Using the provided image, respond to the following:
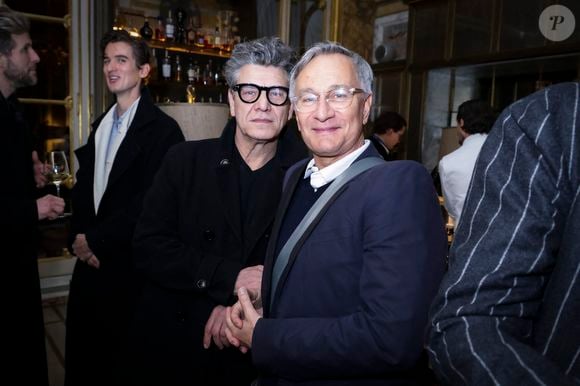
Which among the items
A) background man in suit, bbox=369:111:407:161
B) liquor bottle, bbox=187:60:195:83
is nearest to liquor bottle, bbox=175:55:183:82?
liquor bottle, bbox=187:60:195:83

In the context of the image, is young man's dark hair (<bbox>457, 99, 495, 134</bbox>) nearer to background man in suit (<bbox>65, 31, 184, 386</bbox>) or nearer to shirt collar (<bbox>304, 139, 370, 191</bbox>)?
background man in suit (<bbox>65, 31, 184, 386</bbox>)

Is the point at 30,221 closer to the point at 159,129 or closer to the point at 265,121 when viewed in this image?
the point at 159,129

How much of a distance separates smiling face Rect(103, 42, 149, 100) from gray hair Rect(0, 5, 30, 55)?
1.38 feet

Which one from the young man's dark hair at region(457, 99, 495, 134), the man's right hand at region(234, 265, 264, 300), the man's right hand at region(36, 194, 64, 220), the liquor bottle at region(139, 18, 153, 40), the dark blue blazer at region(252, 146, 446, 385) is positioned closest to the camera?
the dark blue blazer at region(252, 146, 446, 385)

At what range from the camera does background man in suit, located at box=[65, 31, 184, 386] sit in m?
2.20

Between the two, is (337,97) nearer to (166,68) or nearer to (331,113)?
(331,113)

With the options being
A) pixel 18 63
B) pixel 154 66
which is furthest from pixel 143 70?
pixel 154 66

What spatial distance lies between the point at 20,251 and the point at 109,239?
1.30 feet

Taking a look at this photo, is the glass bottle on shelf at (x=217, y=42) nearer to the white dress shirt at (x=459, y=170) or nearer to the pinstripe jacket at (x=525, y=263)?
the white dress shirt at (x=459, y=170)

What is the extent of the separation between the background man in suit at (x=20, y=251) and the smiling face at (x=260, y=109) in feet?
3.82

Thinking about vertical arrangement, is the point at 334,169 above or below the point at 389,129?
below

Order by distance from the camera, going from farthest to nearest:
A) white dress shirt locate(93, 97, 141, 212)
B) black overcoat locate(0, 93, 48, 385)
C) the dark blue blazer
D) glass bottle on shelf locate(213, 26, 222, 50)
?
glass bottle on shelf locate(213, 26, 222, 50) < white dress shirt locate(93, 97, 141, 212) < black overcoat locate(0, 93, 48, 385) < the dark blue blazer

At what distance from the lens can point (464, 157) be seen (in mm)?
3141

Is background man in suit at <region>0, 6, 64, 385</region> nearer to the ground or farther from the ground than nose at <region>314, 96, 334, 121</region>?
nearer to the ground
